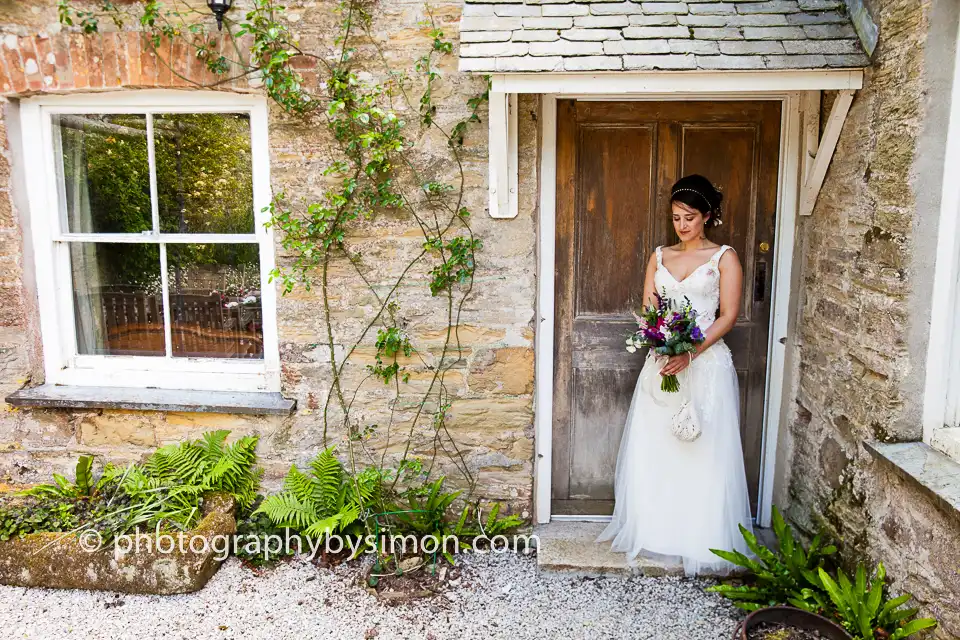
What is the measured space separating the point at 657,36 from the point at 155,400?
3248 millimetres

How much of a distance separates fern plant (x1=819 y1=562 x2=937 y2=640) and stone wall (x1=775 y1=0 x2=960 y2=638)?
0.10 meters

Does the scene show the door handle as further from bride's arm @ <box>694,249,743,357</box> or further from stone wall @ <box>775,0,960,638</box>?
bride's arm @ <box>694,249,743,357</box>

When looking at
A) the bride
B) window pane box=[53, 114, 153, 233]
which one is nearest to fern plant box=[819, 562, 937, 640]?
the bride

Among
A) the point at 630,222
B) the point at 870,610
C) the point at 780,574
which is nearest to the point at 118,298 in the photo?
the point at 630,222

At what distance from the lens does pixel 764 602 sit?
3.04 meters

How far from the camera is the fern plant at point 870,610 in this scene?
2.51m

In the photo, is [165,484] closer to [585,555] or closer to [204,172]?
[204,172]

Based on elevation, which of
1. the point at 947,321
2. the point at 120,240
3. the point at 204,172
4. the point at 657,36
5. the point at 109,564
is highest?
the point at 657,36

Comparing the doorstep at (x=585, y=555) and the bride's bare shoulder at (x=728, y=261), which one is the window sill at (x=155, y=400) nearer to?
the doorstep at (x=585, y=555)

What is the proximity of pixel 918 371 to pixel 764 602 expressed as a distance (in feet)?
4.14

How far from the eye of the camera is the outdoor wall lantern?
319 cm

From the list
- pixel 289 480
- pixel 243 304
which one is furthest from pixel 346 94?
pixel 289 480

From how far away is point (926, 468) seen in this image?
8.21ft

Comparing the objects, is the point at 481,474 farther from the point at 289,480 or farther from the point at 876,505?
the point at 876,505
